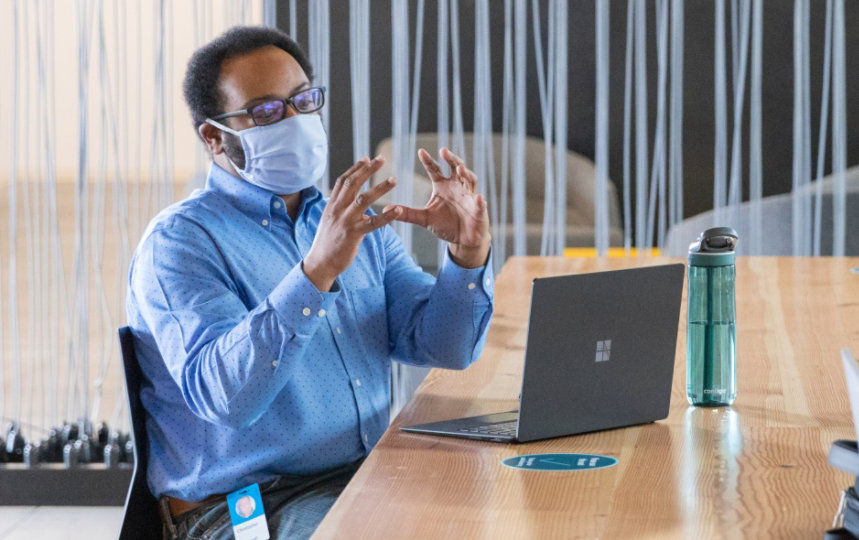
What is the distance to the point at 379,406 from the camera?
74.2 inches

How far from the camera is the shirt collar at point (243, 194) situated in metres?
1.85

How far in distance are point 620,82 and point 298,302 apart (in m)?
3.50

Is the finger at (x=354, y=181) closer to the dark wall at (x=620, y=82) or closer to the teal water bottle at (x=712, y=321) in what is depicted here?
the teal water bottle at (x=712, y=321)

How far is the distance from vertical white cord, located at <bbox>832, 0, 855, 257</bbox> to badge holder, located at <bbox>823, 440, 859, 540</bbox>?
244 centimetres

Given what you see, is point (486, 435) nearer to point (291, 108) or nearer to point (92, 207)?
point (291, 108)

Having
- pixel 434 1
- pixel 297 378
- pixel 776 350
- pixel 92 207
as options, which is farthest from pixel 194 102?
pixel 434 1

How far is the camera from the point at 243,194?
1.86 m

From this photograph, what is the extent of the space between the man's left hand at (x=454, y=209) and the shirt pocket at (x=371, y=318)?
0.22 m

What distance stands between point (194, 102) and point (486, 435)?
84 cm

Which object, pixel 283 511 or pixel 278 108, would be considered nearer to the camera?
pixel 283 511

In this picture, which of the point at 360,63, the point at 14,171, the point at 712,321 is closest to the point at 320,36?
the point at 360,63

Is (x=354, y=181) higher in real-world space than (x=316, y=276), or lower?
higher

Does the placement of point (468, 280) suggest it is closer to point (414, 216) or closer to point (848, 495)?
point (414, 216)

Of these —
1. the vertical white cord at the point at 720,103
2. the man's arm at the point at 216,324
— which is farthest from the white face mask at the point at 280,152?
the vertical white cord at the point at 720,103
